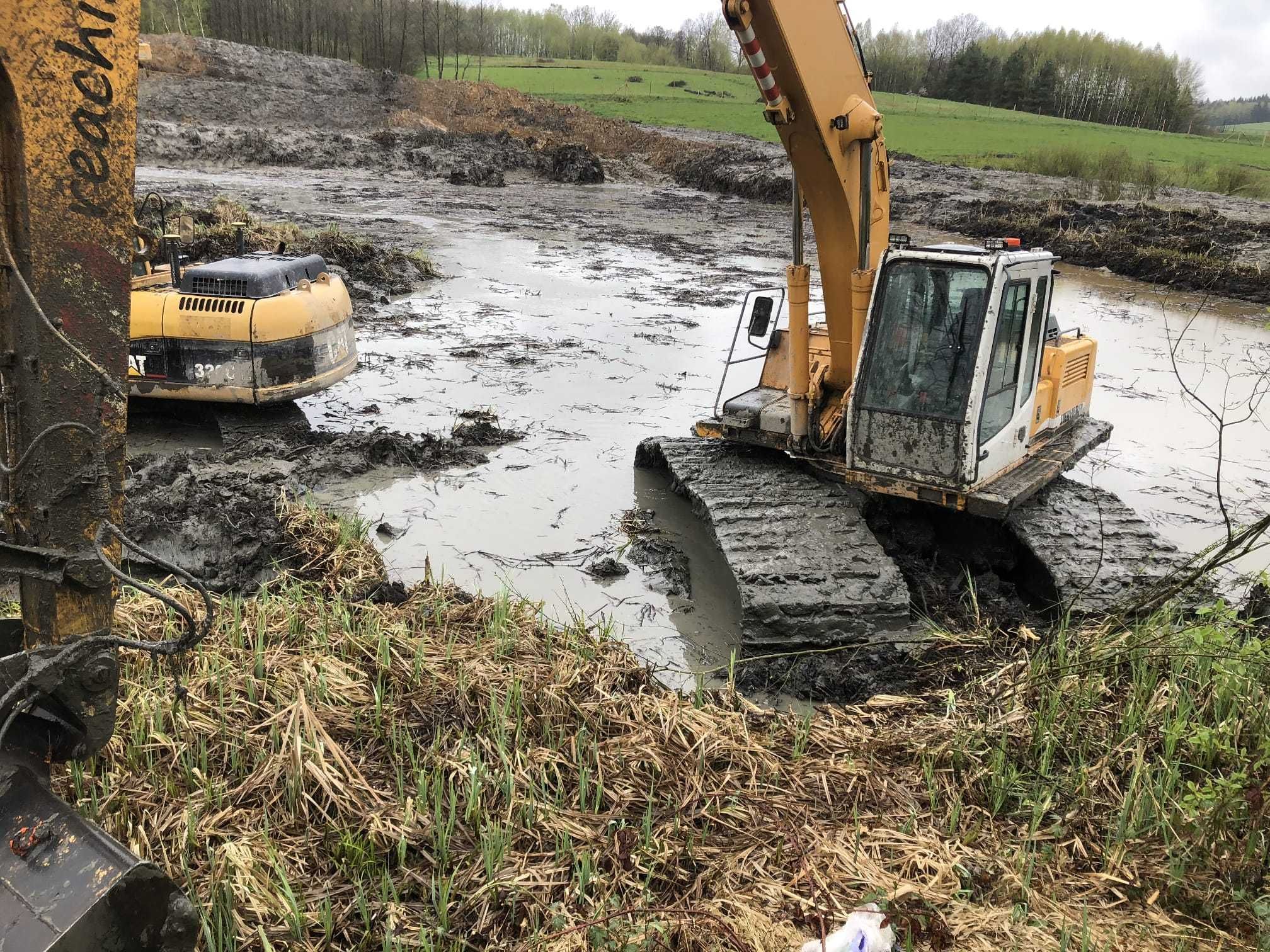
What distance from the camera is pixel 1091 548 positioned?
5.80 meters

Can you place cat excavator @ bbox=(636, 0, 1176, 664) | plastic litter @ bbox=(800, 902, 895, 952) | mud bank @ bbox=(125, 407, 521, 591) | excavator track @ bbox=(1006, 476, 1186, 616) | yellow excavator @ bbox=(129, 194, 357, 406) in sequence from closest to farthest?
plastic litter @ bbox=(800, 902, 895, 952)
cat excavator @ bbox=(636, 0, 1176, 664)
excavator track @ bbox=(1006, 476, 1186, 616)
mud bank @ bbox=(125, 407, 521, 591)
yellow excavator @ bbox=(129, 194, 357, 406)

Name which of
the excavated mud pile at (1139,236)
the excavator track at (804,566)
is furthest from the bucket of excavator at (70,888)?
the excavated mud pile at (1139,236)

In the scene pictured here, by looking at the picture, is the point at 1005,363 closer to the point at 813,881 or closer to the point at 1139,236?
the point at 813,881

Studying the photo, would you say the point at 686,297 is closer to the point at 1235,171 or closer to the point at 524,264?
the point at 524,264

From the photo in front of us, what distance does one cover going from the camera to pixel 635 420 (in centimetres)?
973

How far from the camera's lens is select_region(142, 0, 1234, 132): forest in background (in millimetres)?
52750

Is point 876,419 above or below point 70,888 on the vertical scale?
above

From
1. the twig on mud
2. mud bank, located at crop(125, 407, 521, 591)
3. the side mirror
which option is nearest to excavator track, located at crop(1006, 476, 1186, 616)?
the side mirror

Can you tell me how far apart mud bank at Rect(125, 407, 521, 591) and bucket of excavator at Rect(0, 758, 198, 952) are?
3.43 meters

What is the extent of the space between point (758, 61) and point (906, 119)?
49.7m

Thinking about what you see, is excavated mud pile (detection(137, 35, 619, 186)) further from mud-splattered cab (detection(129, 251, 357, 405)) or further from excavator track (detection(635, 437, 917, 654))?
excavator track (detection(635, 437, 917, 654))

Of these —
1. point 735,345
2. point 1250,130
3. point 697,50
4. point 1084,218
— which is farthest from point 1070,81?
point 735,345

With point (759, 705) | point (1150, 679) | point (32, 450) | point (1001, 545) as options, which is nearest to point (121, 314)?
point (32, 450)

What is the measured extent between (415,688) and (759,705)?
183cm
